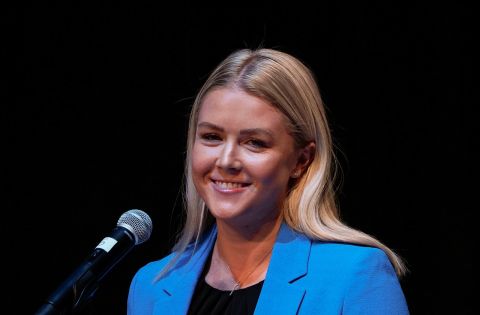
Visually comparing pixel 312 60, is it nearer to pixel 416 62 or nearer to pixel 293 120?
pixel 416 62

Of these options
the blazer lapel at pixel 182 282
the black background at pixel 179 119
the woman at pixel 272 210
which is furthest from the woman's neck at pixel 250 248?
the black background at pixel 179 119

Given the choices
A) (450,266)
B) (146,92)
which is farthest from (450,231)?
(146,92)

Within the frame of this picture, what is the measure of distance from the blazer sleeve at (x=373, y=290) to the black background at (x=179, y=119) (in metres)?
0.96

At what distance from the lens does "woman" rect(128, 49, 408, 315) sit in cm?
214

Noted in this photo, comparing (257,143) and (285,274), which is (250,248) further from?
(257,143)

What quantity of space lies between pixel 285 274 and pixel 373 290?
277 millimetres

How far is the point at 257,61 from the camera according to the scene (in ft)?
7.73

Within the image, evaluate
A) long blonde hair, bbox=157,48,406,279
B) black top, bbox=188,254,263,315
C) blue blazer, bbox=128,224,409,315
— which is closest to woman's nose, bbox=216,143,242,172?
long blonde hair, bbox=157,48,406,279

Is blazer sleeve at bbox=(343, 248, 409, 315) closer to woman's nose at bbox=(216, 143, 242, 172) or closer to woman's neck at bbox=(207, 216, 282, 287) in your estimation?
woman's neck at bbox=(207, 216, 282, 287)

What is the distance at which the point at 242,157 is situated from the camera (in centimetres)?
222

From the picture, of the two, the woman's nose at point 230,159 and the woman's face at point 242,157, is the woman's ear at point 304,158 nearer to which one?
the woman's face at point 242,157

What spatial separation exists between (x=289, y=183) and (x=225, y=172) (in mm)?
258

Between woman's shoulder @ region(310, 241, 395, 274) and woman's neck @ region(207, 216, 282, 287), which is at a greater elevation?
woman's shoulder @ region(310, 241, 395, 274)

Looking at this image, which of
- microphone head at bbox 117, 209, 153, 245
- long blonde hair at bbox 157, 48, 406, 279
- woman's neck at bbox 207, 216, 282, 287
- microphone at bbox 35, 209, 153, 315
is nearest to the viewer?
microphone at bbox 35, 209, 153, 315
